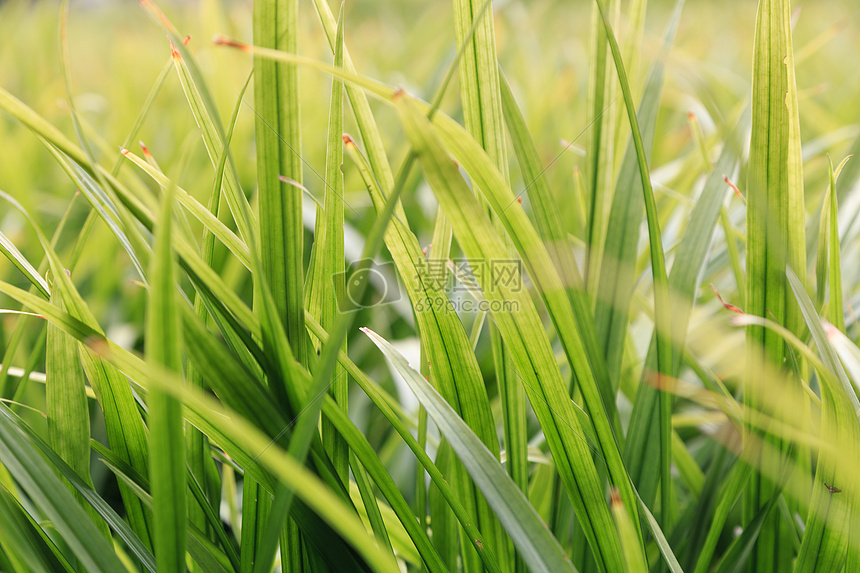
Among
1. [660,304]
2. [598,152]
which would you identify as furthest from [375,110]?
[660,304]

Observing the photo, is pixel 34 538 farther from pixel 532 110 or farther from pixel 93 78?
pixel 93 78

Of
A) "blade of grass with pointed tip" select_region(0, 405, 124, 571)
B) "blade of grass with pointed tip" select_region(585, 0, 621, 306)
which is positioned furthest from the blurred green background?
"blade of grass with pointed tip" select_region(0, 405, 124, 571)

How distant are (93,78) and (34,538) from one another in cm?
145

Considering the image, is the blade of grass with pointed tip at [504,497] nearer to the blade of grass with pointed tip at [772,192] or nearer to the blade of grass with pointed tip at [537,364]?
the blade of grass with pointed tip at [537,364]

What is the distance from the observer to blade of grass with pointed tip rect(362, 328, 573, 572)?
0.63ft

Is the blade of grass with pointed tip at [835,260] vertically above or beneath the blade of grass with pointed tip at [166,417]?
above

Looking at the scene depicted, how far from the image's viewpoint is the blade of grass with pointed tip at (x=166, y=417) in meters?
0.14

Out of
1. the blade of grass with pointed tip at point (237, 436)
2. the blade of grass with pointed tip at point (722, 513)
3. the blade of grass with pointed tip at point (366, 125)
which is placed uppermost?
the blade of grass with pointed tip at point (366, 125)

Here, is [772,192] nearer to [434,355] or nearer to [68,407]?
[434,355]

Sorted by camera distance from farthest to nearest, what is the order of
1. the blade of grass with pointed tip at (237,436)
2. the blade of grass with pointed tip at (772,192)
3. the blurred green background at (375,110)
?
the blurred green background at (375,110)
the blade of grass with pointed tip at (772,192)
the blade of grass with pointed tip at (237,436)

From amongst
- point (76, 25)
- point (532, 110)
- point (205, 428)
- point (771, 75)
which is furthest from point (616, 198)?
point (76, 25)

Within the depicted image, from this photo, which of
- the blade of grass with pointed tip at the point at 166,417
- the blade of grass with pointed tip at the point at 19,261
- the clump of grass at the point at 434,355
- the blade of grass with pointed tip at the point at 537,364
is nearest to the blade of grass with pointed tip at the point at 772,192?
the clump of grass at the point at 434,355

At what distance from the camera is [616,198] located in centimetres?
33

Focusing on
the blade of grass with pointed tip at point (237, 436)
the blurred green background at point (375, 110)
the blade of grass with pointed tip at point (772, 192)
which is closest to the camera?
the blade of grass with pointed tip at point (237, 436)
